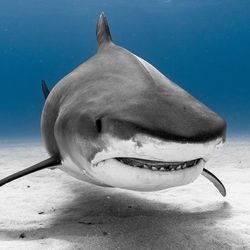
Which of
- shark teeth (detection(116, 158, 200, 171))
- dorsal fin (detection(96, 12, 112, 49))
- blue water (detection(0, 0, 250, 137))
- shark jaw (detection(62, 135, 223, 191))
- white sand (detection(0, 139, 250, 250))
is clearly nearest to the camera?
shark jaw (detection(62, 135, 223, 191))

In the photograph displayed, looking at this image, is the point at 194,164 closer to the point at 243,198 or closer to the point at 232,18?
the point at 243,198

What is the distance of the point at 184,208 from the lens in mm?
3529

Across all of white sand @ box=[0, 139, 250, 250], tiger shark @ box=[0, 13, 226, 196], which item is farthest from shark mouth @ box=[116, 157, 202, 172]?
white sand @ box=[0, 139, 250, 250]

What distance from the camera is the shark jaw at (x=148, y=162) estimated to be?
1.83m

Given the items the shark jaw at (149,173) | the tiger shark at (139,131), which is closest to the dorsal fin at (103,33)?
the tiger shark at (139,131)

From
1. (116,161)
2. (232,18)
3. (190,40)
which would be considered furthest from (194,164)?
(190,40)

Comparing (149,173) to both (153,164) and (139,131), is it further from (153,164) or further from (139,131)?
(139,131)

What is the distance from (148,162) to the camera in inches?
78.7

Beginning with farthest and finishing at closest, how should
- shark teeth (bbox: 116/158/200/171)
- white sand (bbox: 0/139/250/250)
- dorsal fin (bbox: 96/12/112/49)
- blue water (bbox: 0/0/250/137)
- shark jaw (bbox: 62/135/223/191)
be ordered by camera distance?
blue water (bbox: 0/0/250/137), dorsal fin (bbox: 96/12/112/49), white sand (bbox: 0/139/250/250), shark teeth (bbox: 116/158/200/171), shark jaw (bbox: 62/135/223/191)

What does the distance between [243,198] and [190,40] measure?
9748cm

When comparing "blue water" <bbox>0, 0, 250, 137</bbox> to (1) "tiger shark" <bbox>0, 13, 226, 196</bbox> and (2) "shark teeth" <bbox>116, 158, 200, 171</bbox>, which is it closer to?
(1) "tiger shark" <bbox>0, 13, 226, 196</bbox>

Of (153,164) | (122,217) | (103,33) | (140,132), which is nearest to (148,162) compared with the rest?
(153,164)

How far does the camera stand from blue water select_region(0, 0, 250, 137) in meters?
76.2

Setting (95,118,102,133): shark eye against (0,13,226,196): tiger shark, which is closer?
(0,13,226,196): tiger shark
